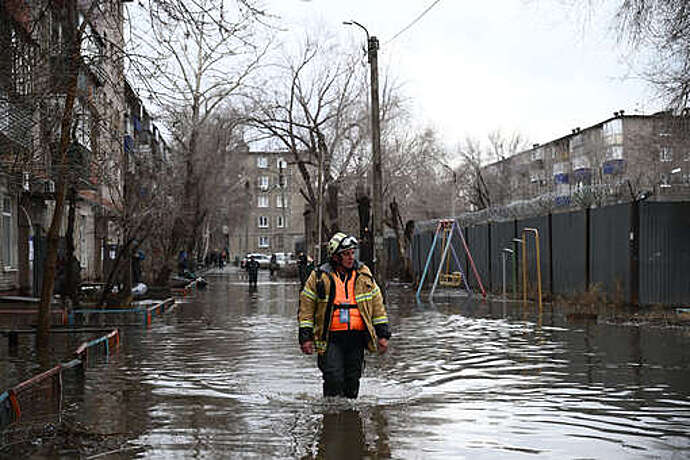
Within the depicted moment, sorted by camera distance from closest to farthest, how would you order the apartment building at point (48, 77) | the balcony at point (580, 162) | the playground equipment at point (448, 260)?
the apartment building at point (48, 77) → the playground equipment at point (448, 260) → the balcony at point (580, 162)

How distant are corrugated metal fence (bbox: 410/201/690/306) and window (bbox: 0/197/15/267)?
15.6 m

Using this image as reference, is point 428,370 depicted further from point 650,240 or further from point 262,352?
point 650,240

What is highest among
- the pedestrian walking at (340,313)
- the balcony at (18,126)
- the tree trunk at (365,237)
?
the balcony at (18,126)

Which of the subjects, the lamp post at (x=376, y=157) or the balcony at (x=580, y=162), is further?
the balcony at (x=580, y=162)

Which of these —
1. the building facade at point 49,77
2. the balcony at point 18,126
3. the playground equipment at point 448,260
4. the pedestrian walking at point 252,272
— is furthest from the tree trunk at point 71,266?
the pedestrian walking at point 252,272

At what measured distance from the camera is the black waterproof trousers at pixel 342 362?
8.65 metres

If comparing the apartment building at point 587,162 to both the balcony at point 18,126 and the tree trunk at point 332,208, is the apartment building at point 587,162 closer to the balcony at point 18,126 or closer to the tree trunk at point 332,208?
the tree trunk at point 332,208

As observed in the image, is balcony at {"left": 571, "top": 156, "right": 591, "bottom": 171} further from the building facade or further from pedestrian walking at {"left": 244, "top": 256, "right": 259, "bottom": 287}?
the building facade

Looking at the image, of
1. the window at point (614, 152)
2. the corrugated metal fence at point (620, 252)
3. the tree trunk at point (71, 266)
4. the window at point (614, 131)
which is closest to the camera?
the tree trunk at point (71, 266)

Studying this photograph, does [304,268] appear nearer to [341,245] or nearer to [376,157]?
[376,157]

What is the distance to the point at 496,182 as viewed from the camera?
78.2 meters

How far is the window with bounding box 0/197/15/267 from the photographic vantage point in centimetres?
2784

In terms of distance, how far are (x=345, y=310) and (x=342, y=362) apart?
53 cm

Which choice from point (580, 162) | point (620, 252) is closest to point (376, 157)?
point (620, 252)
